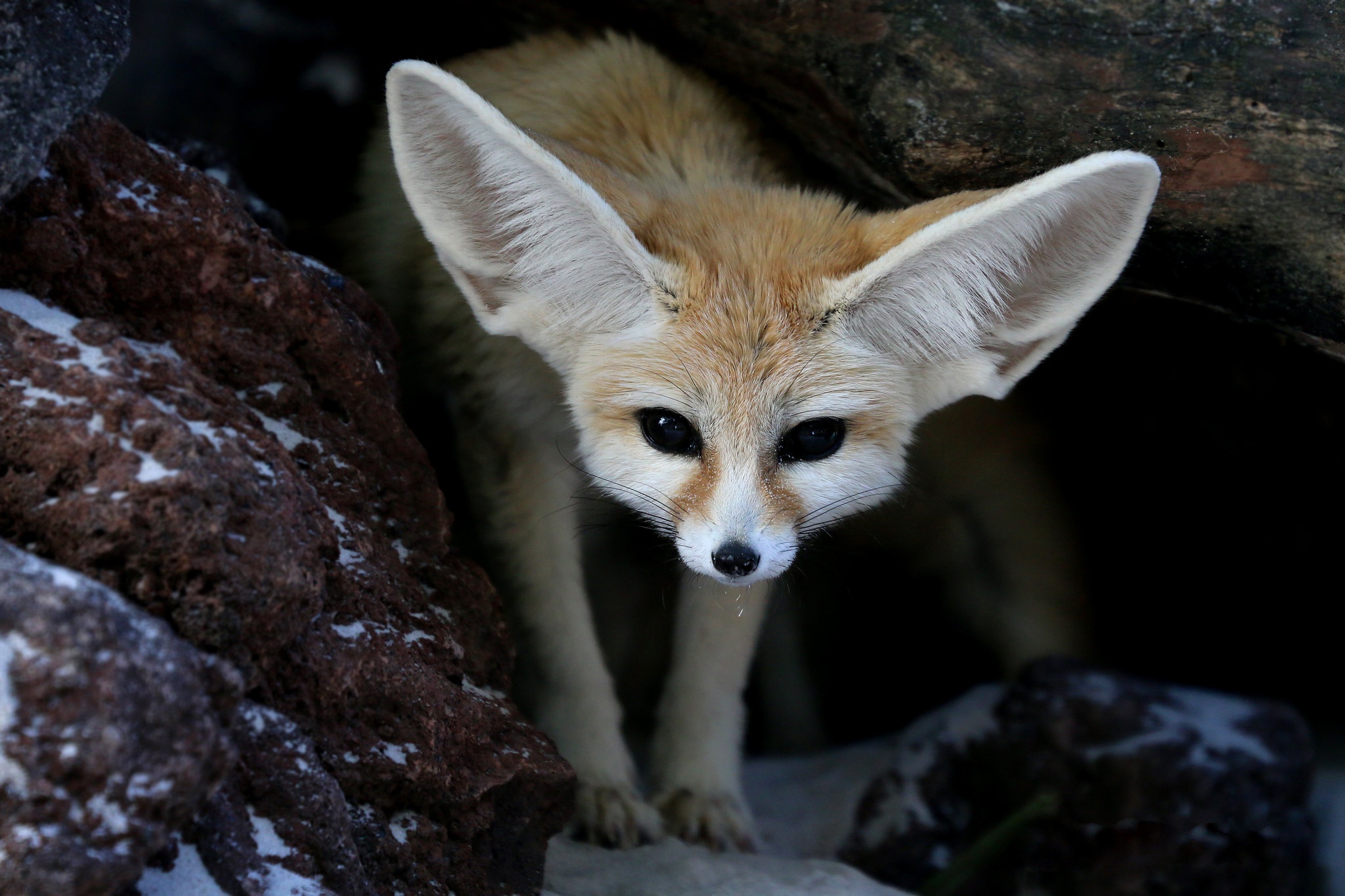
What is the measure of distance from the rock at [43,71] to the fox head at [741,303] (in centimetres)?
45

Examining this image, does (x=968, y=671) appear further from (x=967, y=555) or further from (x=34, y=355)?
(x=34, y=355)

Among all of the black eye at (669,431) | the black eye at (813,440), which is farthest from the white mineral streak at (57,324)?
the black eye at (813,440)

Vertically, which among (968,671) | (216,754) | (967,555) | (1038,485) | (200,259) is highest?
(200,259)

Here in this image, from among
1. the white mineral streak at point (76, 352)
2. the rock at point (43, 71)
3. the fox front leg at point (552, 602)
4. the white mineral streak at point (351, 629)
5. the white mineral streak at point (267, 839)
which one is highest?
the rock at point (43, 71)

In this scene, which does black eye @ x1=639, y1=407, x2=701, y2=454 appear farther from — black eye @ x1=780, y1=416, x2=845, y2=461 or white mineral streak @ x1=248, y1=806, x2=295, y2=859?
white mineral streak @ x1=248, y1=806, x2=295, y2=859

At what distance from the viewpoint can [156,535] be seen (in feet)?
4.45

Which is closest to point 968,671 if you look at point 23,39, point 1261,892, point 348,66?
point 1261,892

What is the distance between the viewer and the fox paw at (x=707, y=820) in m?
2.63

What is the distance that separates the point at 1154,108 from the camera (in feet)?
6.99

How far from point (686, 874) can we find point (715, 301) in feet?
3.83

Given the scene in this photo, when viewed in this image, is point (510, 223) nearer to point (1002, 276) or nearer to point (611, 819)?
point (1002, 276)

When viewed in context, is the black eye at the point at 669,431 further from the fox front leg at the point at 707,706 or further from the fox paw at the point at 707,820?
the fox paw at the point at 707,820

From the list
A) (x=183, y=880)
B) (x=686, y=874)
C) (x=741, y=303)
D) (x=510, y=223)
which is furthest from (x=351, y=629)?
(x=686, y=874)

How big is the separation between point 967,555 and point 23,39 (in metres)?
2.97
